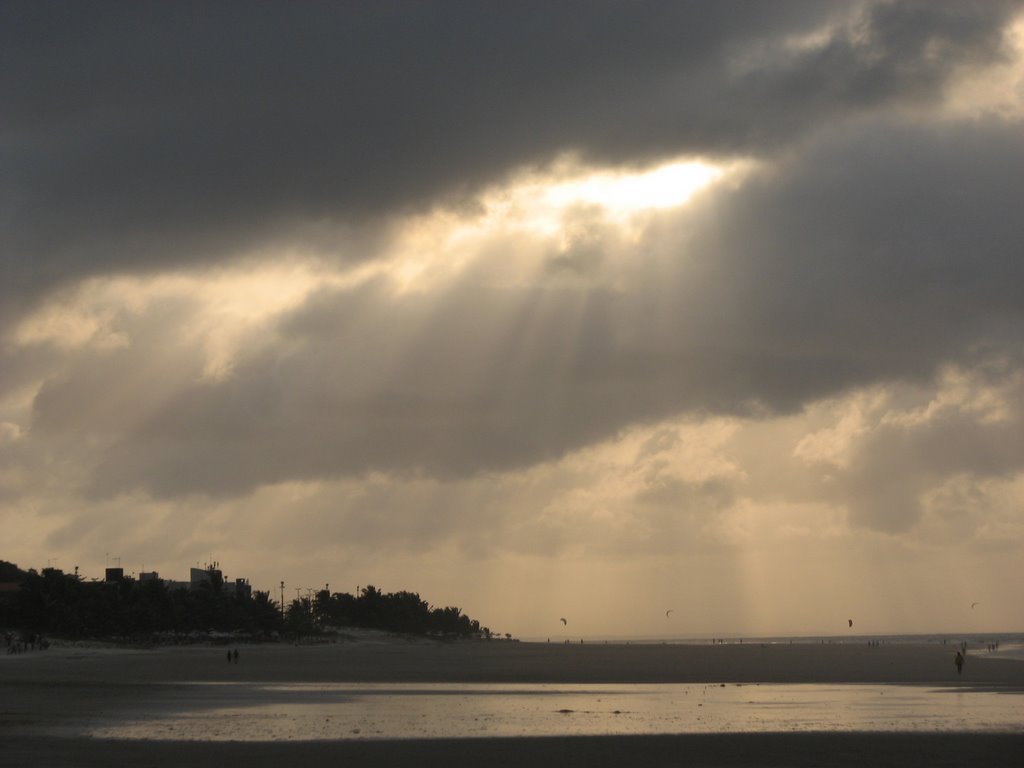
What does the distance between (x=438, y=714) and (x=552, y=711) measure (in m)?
5.18

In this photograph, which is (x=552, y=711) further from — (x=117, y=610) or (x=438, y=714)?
(x=117, y=610)

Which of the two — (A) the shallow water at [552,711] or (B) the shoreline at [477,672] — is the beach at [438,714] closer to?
(B) the shoreline at [477,672]

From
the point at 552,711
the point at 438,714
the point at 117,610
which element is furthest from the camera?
the point at 117,610

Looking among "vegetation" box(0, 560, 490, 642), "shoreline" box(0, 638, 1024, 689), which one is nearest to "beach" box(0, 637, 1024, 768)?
"shoreline" box(0, 638, 1024, 689)

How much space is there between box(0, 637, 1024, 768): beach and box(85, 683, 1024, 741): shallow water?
1.82 ft

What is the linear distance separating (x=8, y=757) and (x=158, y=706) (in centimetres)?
1941

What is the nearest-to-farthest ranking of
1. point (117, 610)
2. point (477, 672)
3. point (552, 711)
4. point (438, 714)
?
point (438, 714), point (552, 711), point (477, 672), point (117, 610)

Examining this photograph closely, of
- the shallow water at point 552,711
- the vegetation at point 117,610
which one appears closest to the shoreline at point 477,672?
the shallow water at point 552,711

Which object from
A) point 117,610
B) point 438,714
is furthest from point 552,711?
point 117,610

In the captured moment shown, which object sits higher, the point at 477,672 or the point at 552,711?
the point at 552,711

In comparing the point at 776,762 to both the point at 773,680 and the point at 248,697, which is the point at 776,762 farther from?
the point at 773,680

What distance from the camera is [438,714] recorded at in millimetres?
50594

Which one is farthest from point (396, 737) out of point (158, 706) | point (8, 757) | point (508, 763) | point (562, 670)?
point (562, 670)

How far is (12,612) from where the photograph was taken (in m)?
143
